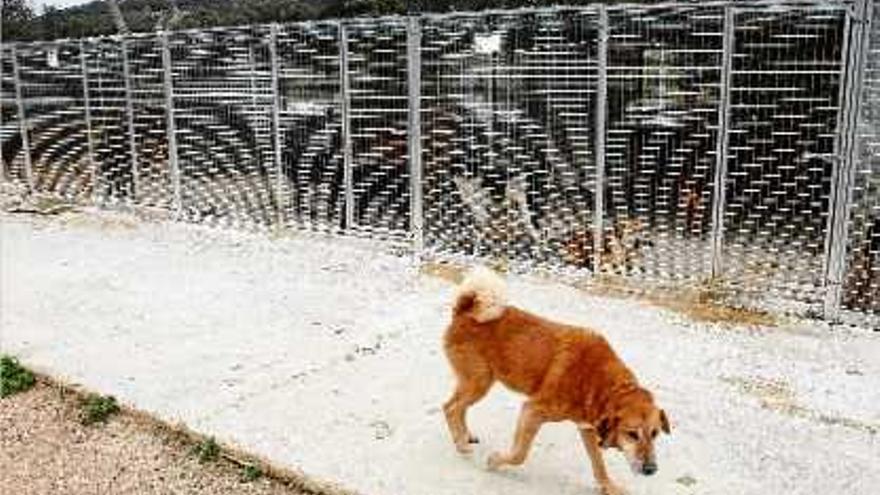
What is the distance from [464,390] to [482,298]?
50cm

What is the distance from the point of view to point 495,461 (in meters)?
5.46

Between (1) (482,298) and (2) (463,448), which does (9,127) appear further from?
(1) (482,298)

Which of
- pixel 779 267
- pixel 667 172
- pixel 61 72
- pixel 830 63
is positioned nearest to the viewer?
pixel 830 63

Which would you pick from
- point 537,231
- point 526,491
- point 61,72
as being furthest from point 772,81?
point 61,72

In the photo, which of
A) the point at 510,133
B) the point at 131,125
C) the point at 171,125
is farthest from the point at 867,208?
the point at 131,125

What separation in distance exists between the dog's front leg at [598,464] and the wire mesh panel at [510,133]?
3.95 m

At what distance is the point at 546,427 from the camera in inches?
238

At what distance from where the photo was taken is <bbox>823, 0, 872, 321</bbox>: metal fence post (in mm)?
7254

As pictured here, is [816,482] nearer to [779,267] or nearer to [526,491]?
[526,491]

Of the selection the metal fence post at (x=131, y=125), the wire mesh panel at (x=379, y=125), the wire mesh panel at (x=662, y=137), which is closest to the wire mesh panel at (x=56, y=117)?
the metal fence post at (x=131, y=125)

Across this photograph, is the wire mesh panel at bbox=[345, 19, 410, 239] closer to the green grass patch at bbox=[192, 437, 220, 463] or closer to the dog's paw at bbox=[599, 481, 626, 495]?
the green grass patch at bbox=[192, 437, 220, 463]

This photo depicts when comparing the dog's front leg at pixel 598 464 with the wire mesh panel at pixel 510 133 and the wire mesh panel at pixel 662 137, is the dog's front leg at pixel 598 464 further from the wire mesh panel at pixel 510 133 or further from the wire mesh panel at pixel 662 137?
the wire mesh panel at pixel 510 133

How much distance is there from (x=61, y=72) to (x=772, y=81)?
926 cm

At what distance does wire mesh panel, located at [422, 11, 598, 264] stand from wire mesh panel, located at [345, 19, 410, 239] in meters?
0.29
